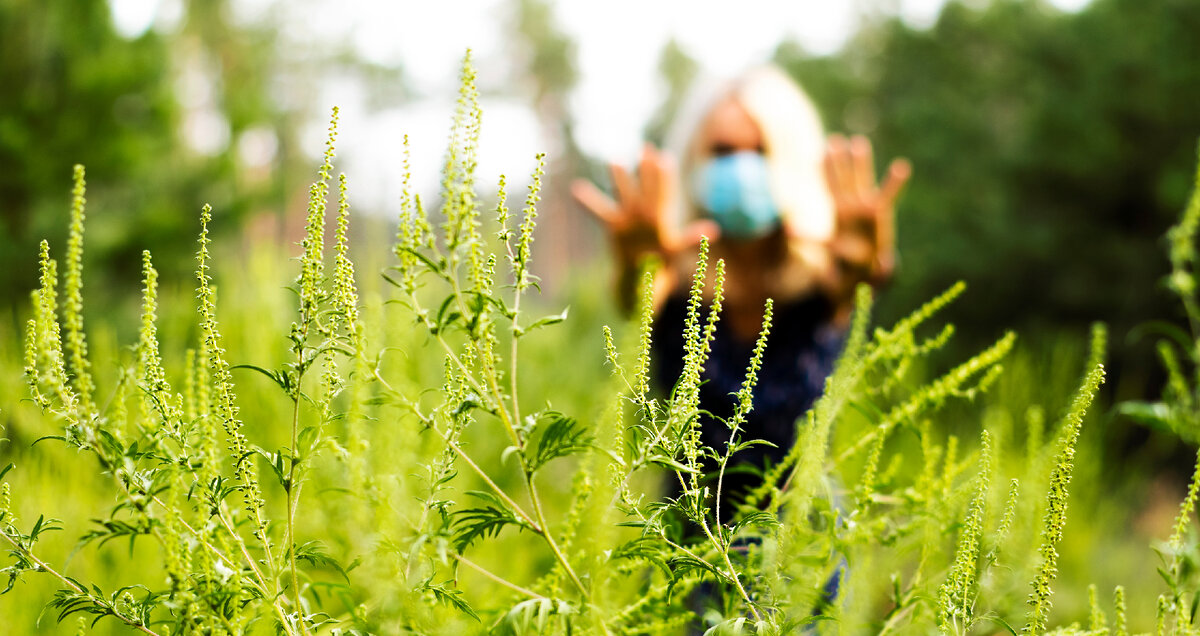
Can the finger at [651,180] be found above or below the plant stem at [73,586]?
above

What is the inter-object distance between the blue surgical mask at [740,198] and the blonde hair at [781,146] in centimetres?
5

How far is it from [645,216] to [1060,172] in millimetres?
6449

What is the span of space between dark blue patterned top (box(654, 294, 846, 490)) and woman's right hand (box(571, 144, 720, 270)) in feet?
0.55

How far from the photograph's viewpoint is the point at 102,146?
5.74 metres

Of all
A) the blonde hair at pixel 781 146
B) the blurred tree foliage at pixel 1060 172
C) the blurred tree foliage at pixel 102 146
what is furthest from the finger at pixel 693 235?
the blurred tree foliage at pixel 1060 172

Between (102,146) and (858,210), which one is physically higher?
(102,146)

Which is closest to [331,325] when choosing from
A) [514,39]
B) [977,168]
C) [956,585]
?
[956,585]

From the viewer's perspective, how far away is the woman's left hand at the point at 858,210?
2459 mm

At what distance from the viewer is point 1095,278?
23.9 ft

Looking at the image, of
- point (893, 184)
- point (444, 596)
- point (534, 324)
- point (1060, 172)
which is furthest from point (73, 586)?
point (1060, 172)

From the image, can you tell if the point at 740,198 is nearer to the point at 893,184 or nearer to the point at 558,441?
the point at 893,184

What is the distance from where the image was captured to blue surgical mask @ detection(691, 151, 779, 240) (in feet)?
7.95

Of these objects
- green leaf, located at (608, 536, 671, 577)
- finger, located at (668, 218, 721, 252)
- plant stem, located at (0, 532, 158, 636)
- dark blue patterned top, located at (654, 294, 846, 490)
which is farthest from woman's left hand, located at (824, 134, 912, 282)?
plant stem, located at (0, 532, 158, 636)

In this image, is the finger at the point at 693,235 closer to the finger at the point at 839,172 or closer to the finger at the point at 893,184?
the finger at the point at 839,172
